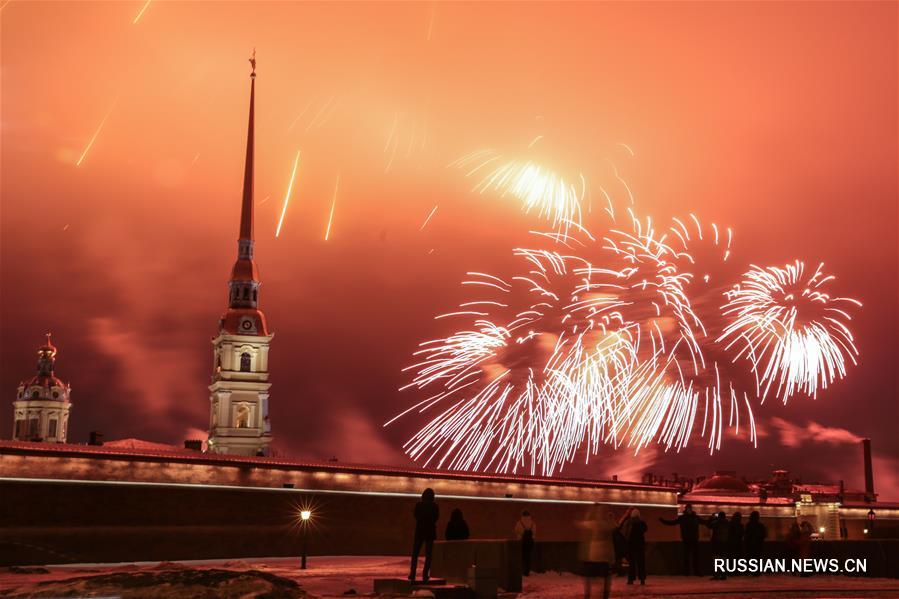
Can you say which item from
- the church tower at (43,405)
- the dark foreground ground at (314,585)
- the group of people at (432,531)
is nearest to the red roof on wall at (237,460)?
the dark foreground ground at (314,585)

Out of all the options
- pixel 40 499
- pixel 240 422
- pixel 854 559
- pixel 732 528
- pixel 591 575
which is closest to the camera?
pixel 591 575

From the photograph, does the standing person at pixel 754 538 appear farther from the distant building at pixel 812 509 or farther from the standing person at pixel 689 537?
the distant building at pixel 812 509

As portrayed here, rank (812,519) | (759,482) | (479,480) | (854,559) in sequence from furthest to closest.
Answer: (759,482) < (812,519) < (479,480) < (854,559)

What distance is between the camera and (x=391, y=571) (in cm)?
2291

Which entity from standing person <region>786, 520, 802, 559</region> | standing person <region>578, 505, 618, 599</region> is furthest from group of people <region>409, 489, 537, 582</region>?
standing person <region>786, 520, 802, 559</region>

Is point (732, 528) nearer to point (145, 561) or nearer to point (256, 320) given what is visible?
point (145, 561)

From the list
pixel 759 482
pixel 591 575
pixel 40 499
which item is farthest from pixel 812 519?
pixel 591 575

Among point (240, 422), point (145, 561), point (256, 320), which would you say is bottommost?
point (145, 561)

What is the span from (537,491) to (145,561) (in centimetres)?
1767

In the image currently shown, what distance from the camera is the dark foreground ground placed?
15.5 m

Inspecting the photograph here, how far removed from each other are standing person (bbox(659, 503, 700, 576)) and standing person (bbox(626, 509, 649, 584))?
1163 mm

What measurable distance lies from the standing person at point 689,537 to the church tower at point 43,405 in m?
116

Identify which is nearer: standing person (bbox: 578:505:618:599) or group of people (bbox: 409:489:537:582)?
standing person (bbox: 578:505:618:599)

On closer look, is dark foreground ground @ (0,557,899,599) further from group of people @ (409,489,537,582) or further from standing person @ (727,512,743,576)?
standing person @ (727,512,743,576)
